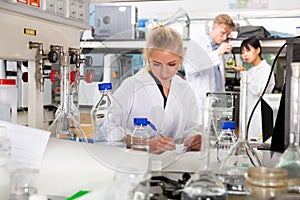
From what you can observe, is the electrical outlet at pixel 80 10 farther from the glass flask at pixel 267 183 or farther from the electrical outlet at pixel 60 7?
the glass flask at pixel 267 183

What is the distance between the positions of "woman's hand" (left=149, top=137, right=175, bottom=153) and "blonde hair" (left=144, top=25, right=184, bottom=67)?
208mm

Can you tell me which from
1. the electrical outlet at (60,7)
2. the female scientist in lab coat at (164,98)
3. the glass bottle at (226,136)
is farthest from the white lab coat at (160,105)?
the electrical outlet at (60,7)

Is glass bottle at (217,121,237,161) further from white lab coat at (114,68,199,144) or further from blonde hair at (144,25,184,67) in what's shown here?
blonde hair at (144,25,184,67)

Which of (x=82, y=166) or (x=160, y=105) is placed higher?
(x=160, y=105)

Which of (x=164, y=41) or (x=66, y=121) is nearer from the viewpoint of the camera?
(x=164, y=41)

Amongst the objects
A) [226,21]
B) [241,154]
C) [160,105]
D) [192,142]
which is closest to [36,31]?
[160,105]

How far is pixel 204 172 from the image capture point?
0.83 m

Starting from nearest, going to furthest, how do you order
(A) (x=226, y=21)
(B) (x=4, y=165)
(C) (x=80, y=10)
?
Answer: (B) (x=4, y=165) < (C) (x=80, y=10) < (A) (x=226, y=21)

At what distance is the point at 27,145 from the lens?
0.97 meters

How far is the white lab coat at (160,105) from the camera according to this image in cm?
115

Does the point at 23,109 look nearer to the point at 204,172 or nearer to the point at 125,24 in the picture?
the point at 204,172

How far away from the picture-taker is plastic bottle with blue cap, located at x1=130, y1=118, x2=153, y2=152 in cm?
111

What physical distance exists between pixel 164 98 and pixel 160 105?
0.08 feet

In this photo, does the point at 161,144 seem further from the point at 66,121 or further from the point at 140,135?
the point at 66,121
